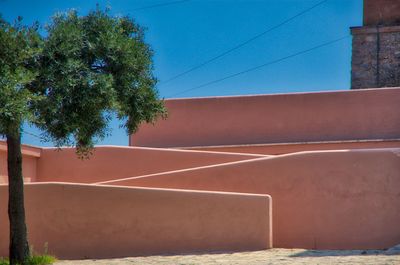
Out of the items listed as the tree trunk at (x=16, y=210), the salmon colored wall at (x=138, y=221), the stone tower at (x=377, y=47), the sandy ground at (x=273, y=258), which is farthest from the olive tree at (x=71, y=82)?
the stone tower at (x=377, y=47)

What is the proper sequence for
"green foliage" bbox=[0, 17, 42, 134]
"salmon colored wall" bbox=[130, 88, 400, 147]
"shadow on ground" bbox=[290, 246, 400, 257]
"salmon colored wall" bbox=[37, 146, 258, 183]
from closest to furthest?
1. "green foliage" bbox=[0, 17, 42, 134]
2. "shadow on ground" bbox=[290, 246, 400, 257]
3. "salmon colored wall" bbox=[37, 146, 258, 183]
4. "salmon colored wall" bbox=[130, 88, 400, 147]

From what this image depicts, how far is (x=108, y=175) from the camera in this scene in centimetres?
1872

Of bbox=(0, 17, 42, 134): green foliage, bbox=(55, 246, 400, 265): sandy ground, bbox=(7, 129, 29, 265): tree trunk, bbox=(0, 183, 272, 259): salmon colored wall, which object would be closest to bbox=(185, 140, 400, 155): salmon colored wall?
bbox=(0, 183, 272, 259): salmon colored wall

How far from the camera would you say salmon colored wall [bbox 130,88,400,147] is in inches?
770

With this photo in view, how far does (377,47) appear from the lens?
24.7 m

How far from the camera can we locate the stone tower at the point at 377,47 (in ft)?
79.5

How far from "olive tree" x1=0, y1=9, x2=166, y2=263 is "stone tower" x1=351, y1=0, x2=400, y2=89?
1233cm

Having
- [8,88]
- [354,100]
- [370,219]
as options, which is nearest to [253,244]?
[370,219]

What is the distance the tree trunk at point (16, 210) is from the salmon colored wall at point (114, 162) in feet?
19.0

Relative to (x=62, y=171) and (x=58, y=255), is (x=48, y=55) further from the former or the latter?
(x=62, y=171)

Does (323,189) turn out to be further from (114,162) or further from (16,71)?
(16,71)

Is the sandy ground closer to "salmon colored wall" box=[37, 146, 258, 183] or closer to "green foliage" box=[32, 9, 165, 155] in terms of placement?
"green foliage" box=[32, 9, 165, 155]

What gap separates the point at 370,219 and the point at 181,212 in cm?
376

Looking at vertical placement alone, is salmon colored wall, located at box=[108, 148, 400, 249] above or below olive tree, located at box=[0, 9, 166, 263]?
below
